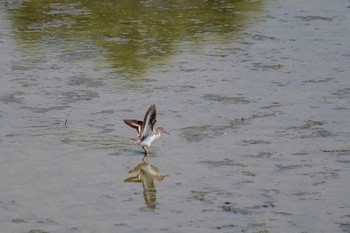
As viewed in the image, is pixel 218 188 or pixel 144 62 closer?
pixel 218 188

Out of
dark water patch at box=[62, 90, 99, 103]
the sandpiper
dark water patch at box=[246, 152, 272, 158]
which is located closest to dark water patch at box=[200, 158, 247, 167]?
dark water patch at box=[246, 152, 272, 158]

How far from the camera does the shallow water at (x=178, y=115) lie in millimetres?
10172

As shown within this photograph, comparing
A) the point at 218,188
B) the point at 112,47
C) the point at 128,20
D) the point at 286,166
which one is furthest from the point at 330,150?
the point at 128,20

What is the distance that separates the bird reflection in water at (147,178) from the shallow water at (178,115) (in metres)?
0.02

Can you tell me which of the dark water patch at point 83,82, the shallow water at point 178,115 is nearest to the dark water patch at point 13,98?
the shallow water at point 178,115

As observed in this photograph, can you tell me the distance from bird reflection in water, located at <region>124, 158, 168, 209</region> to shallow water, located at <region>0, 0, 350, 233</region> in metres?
0.02

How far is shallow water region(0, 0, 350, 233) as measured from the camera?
33.4 ft

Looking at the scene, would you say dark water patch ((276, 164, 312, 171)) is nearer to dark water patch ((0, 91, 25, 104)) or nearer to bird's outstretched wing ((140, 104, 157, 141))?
bird's outstretched wing ((140, 104, 157, 141))

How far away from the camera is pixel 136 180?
36.6 feet

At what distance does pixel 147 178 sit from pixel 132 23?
6562mm

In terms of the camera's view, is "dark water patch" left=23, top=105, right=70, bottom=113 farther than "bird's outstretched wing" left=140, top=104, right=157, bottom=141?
Yes

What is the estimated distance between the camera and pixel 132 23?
57.3 ft

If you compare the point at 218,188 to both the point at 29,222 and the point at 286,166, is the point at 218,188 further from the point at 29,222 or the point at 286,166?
the point at 29,222

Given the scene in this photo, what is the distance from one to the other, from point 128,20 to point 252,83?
4.02 metres
